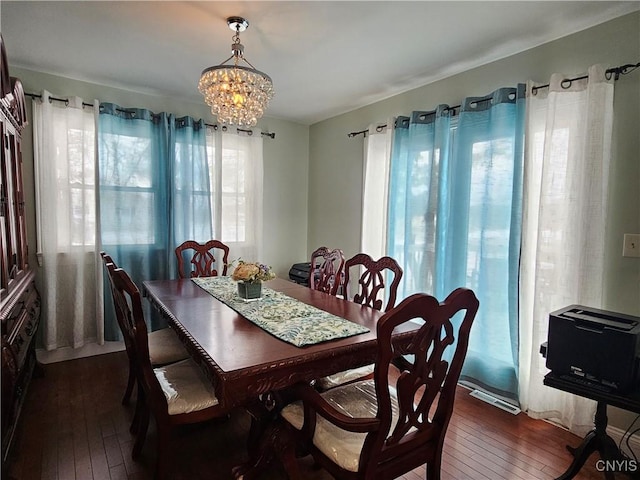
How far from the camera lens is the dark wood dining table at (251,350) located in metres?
1.25

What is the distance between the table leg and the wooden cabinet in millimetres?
2629

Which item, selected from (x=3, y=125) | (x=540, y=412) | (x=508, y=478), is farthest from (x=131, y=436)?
(x=540, y=412)

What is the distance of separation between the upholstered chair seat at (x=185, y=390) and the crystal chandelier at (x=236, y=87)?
1.47 m

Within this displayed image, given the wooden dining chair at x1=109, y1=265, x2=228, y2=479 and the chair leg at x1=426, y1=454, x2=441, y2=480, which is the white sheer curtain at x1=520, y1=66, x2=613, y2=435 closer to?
the chair leg at x1=426, y1=454, x2=441, y2=480

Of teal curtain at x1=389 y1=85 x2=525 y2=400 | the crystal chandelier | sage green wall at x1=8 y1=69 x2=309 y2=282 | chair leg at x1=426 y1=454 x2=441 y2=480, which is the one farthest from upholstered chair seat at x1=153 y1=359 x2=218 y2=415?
sage green wall at x1=8 y1=69 x2=309 y2=282

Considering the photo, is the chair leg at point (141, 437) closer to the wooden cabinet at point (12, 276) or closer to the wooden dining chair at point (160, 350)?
the wooden dining chair at point (160, 350)

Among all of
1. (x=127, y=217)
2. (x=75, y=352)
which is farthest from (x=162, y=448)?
(x=127, y=217)

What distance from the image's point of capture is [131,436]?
2.04 m

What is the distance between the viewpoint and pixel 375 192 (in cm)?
343

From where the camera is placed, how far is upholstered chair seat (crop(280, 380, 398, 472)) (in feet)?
4.18

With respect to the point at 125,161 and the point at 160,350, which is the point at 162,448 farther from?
the point at 125,161

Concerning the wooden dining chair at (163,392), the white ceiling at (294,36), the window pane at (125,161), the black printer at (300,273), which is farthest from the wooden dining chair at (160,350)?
the black printer at (300,273)

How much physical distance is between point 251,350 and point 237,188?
2652 millimetres

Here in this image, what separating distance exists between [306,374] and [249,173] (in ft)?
9.38
